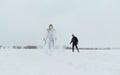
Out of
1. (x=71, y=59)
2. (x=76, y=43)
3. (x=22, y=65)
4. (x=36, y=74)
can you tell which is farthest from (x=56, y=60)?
(x=76, y=43)

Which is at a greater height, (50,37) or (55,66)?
(50,37)

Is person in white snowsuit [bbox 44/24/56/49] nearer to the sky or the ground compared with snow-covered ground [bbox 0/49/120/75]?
nearer to the sky

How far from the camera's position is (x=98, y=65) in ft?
83.5

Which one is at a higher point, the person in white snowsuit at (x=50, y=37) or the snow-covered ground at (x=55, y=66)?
the person in white snowsuit at (x=50, y=37)

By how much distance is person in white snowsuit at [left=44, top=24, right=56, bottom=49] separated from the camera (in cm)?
2950

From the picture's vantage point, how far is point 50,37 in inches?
1169

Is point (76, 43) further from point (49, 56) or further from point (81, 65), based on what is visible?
point (81, 65)

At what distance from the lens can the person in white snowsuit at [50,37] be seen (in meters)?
29.5

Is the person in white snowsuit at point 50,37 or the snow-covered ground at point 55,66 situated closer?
the snow-covered ground at point 55,66

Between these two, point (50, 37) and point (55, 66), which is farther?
point (50, 37)

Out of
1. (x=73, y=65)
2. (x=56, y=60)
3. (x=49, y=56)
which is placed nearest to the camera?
(x=73, y=65)

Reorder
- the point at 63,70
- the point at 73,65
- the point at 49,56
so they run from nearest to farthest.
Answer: the point at 63,70
the point at 73,65
the point at 49,56

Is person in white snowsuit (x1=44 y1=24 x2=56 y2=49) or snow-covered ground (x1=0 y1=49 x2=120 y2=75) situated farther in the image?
person in white snowsuit (x1=44 y1=24 x2=56 y2=49)

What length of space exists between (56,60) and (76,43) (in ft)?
27.4
